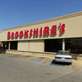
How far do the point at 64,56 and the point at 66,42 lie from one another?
967cm

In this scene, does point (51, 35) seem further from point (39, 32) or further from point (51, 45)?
point (51, 45)

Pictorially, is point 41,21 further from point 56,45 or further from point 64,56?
point 64,56

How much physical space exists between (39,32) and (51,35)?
3772 millimetres

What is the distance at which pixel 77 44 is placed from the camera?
33.7 m

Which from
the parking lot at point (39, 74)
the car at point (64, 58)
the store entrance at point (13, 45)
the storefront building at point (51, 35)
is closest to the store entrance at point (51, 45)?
the storefront building at point (51, 35)

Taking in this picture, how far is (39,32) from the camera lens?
3847 centimetres

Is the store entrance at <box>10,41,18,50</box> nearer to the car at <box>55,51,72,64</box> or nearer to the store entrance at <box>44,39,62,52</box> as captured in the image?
the store entrance at <box>44,39,62,52</box>

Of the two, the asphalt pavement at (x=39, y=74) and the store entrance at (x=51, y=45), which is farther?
the store entrance at (x=51, y=45)

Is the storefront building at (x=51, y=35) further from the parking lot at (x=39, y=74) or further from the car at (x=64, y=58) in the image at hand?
the car at (x=64, y=58)

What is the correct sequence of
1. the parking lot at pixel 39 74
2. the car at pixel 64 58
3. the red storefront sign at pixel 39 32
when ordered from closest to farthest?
the parking lot at pixel 39 74 < the car at pixel 64 58 < the red storefront sign at pixel 39 32

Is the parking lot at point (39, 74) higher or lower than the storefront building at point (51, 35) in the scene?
lower

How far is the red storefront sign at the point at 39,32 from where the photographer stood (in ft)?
109

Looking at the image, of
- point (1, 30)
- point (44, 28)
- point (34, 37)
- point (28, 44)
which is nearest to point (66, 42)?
point (44, 28)

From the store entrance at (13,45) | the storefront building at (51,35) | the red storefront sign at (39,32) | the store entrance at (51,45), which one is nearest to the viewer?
the storefront building at (51,35)
